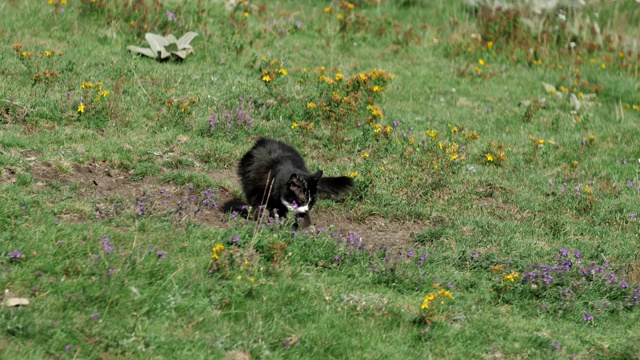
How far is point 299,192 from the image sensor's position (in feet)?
24.6

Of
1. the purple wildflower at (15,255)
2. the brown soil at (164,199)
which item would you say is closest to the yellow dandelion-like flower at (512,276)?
the brown soil at (164,199)

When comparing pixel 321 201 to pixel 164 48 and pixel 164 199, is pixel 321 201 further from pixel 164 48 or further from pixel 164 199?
pixel 164 48

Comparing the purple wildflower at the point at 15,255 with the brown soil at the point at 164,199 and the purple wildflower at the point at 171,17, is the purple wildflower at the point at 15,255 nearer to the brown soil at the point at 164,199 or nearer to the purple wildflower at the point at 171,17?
the brown soil at the point at 164,199

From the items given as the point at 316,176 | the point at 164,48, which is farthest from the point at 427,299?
Answer: the point at 164,48

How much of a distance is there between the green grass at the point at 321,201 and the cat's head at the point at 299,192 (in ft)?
1.83

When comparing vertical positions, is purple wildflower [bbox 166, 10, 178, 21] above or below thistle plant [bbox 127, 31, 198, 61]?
above

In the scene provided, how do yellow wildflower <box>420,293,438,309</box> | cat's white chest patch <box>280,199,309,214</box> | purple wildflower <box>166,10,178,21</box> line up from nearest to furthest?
yellow wildflower <box>420,293,438,309</box>
cat's white chest patch <box>280,199,309,214</box>
purple wildflower <box>166,10,178,21</box>

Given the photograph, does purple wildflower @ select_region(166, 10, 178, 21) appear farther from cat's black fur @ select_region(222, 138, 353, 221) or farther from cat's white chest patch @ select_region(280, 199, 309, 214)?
cat's white chest patch @ select_region(280, 199, 309, 214)

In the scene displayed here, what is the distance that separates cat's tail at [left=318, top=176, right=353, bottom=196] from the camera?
8061 millimetres

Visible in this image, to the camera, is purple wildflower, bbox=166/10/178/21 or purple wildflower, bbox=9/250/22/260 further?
purple wildflower, bbox=166/10/178/21

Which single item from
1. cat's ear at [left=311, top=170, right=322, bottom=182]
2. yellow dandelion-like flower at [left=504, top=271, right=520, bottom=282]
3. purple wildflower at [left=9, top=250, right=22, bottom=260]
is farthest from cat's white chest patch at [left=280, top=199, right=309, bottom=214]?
purple wildflower at [left=9, top=250, right=22, bottom=260]

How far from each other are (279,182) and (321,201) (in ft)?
2.81

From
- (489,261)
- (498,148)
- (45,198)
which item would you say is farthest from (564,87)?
(45,198)

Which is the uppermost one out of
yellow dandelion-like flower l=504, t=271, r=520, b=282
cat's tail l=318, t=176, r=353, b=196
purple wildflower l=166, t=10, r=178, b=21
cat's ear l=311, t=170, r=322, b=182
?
purple wildflower l=166, t=10, r=178, b=21
